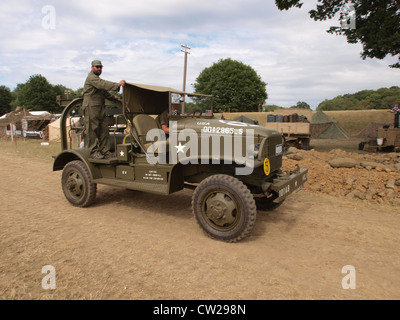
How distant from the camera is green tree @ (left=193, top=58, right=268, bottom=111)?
4328cm

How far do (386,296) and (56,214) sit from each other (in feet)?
16.1

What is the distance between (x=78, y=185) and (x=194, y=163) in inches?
99.0

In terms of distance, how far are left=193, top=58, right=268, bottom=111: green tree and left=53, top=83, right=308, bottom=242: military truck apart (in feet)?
123

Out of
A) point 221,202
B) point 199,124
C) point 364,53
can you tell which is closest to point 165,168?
point 199,124

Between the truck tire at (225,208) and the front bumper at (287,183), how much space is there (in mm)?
414

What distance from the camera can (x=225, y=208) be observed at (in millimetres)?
4004

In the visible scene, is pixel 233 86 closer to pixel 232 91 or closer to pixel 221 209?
pixel 232 91

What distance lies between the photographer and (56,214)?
17.1 ft

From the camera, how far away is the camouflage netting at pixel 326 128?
1803 cm

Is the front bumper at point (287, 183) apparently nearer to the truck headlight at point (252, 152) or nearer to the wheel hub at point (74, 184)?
the truck headlight at point (252, 152)

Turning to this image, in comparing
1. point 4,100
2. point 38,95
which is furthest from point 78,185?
point 4,100

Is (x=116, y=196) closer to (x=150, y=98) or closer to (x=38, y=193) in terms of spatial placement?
(x=38, y=193)

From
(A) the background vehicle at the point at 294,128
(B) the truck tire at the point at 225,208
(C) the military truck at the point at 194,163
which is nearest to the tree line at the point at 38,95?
(A) the background vehicle at the point at 294,128
